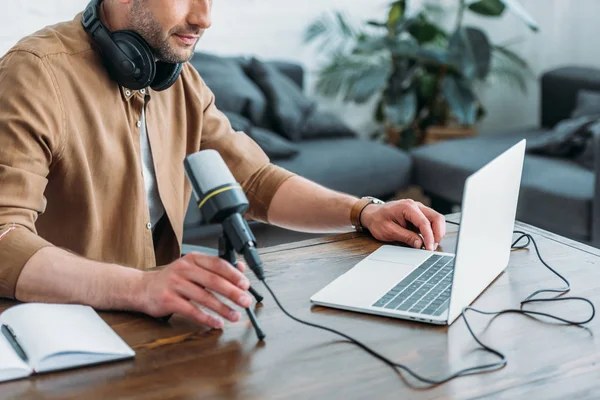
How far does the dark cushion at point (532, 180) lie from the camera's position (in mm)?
3283

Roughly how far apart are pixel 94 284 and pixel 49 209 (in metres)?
0.41

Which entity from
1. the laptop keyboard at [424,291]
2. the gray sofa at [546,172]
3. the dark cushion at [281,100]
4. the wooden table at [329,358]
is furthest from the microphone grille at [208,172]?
the dark cushion at [281,100]

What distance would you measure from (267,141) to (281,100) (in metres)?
0.40

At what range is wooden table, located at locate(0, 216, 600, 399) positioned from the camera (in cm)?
101

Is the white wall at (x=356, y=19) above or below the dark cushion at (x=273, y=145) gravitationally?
above

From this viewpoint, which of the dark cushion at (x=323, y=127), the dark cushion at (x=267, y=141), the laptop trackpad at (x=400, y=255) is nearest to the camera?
the laptop trackpad at (x=400, y=255)

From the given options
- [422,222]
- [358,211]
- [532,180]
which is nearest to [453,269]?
[422,222]

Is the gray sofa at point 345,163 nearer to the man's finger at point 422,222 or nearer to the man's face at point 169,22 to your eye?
the man's face at point 169,22

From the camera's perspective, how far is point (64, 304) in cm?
123

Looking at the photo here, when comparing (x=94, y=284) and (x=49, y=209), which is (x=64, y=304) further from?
(x=49, y=209)

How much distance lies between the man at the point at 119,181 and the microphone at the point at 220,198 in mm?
80

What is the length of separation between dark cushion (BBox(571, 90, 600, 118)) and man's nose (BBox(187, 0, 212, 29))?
8.76 ft

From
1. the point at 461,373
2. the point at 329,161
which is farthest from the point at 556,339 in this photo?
the point at 329,161

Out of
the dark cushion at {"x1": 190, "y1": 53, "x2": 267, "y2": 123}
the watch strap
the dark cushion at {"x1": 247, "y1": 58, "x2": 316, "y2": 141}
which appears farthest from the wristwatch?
the dark cushion at {"x1": 247, "y1": 58, "x2": 316, "y2": 141}
